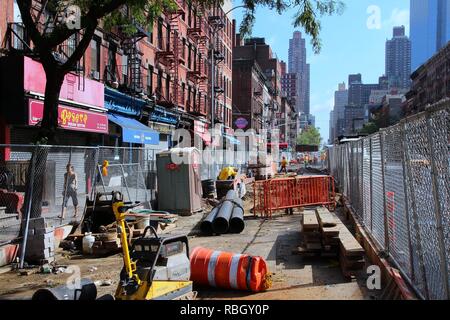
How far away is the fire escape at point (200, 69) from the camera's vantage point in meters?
41.4

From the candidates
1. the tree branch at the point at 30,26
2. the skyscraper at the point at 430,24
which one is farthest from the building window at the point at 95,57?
the skyscraper at the point at 430,24

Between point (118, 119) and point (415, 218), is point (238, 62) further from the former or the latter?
point (415, 218)

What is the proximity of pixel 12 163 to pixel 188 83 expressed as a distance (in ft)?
99.3

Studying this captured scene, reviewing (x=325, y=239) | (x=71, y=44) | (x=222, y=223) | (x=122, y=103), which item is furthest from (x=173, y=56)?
(x=325, y=239)

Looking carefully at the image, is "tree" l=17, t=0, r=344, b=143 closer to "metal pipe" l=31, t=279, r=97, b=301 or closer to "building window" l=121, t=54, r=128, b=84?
"metal pipe" l=31, t=279, r=97, b=301

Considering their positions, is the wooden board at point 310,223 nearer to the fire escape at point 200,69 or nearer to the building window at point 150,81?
the building window at point 150,81

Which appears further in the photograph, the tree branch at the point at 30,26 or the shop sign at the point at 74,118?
the shop sign at the point at 74,118

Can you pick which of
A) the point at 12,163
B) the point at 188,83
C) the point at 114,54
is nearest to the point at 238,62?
the point at 188,83

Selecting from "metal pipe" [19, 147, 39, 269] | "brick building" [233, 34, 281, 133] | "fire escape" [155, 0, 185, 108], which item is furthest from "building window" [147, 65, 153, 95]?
"brick building" [233, 34, 281, 133]

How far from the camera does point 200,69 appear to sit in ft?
147

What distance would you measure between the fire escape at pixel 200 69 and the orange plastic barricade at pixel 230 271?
110 feet

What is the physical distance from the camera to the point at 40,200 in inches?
408

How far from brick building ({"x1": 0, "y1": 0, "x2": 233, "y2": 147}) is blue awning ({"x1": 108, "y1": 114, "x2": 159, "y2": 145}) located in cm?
39

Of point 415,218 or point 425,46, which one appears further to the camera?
point 425,46
